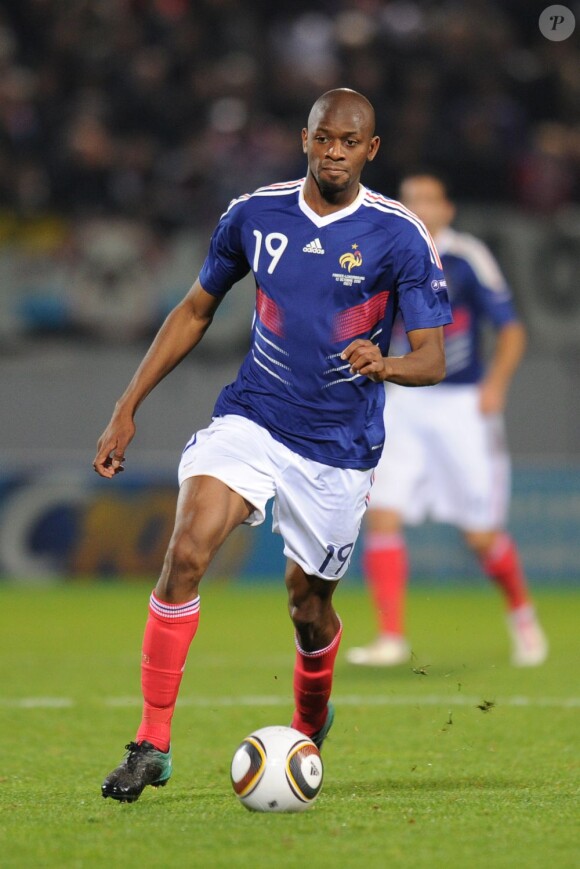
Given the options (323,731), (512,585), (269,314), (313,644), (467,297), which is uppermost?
(269,314)

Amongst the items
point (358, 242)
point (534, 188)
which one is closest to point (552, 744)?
point (358, 242)

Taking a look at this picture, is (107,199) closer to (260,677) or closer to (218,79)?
(218,79)

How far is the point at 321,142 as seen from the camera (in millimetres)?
4508

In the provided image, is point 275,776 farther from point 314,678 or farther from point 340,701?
point 340,701

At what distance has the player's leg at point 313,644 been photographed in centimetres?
485

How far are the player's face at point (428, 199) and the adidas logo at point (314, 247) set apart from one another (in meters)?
3.54

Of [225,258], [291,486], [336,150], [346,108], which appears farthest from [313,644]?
[346,108]

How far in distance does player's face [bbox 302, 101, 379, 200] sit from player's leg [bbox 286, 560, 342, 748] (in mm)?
1261

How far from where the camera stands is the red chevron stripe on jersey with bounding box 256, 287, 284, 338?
15.1ft

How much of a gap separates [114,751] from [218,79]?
10.5 m

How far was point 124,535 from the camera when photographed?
41.8ft

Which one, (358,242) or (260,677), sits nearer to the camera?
(358,242)

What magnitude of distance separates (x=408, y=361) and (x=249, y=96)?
1091 centimetres

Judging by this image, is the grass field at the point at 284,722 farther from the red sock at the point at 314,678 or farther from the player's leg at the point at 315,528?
the player's leg at the point at 315,528
